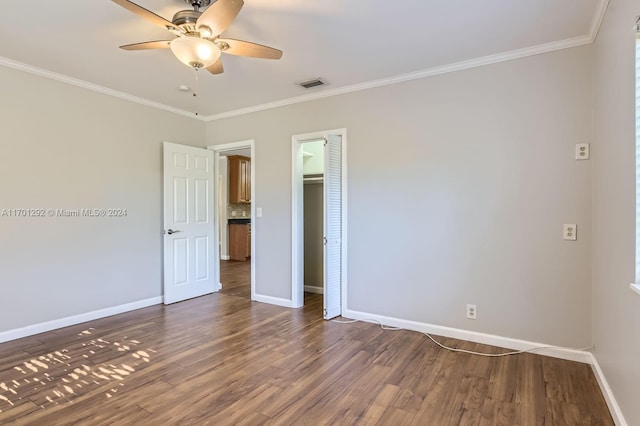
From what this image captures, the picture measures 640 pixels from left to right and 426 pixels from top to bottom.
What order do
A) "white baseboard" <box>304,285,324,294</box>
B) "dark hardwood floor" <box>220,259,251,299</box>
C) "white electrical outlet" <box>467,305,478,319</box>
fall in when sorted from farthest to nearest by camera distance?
"dark hardwood floor" <box>220,259,251,299</box>, "white baseboard" <box>304,285,324,294</box>, "white electrical outlet" <box>467,305,478,319</box>

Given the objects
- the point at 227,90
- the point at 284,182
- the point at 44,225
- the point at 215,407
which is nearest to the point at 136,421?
the point at 215,407

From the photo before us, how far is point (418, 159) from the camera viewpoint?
11.6 feet

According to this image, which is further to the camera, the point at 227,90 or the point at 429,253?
the point at 227,90

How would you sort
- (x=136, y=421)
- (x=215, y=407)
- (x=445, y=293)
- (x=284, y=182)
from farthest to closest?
(x=284, y=182)
(x=445, y=293)
(x=215, y=407)
(x=136, y=421)

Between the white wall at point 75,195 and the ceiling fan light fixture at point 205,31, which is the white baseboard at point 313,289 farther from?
the ceiling fan light fixture at point 205,31

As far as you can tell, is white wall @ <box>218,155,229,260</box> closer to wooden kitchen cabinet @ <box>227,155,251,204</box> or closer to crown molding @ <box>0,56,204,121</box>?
wooden kitchen cabinet @ <box>227,155,251,204</box>

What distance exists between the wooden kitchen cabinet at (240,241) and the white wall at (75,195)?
3722 millimetres

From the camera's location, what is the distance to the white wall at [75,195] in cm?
334

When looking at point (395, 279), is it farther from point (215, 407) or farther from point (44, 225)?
point (44, 225)

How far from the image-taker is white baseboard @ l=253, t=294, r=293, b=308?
176 inches

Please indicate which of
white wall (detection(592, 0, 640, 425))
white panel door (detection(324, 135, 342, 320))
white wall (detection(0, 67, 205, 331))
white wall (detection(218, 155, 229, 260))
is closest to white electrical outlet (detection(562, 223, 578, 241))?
white wall (detection(592, 0, 640, 425))

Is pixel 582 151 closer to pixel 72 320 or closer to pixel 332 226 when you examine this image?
pixel 332 226

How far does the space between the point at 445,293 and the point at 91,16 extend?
3.68 meters

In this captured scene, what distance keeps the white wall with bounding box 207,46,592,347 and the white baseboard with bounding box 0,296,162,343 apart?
8.58ft
